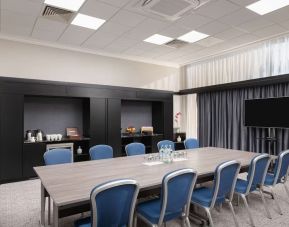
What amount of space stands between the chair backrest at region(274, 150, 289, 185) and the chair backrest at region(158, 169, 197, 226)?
1.57 meters

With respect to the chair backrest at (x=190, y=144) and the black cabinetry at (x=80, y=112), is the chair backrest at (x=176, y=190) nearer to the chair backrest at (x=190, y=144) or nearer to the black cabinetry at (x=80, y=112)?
the chair backrest at (x=190, y=144)

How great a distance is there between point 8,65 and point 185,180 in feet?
15.0

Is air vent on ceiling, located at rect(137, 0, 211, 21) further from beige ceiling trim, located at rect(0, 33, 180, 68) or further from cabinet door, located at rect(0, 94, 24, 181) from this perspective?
cabinet door, located at rect(0, 94, 24, 181)

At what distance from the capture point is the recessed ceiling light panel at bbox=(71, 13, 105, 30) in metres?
4.01

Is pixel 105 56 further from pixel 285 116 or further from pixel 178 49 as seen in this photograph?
pixel 285 116

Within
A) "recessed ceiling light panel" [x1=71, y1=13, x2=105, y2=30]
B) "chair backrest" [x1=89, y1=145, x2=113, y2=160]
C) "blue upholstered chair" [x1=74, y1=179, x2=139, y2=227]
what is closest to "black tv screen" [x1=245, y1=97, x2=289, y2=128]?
"chair backrest" [x1=89, y1=145, x2=113, y2=160]

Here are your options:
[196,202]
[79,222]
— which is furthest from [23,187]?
[196,202]

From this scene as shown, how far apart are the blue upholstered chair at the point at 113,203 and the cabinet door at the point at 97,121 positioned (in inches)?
139

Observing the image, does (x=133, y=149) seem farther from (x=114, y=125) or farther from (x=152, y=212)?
(x=152, y=212)

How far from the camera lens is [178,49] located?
5.87 meters

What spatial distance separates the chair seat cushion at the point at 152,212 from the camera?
7.00ft

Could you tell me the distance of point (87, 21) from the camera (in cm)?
417

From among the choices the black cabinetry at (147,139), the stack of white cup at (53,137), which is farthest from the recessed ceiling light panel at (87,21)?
the black cabinetry at (147,139)

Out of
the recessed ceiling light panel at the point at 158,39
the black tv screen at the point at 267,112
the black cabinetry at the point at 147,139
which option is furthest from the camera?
the black cabinetry at the point at 147,139
